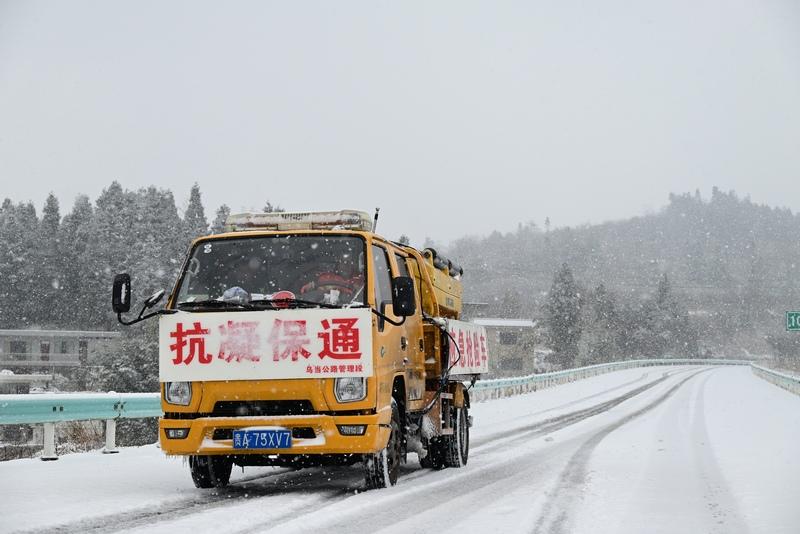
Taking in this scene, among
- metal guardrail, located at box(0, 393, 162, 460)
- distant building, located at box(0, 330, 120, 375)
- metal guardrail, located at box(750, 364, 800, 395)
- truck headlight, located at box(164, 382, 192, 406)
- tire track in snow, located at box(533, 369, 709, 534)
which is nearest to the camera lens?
tire track in snow, located at box(533, 369, 709, 534)

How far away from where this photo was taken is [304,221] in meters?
9.22

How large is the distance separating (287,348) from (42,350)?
61.9 m

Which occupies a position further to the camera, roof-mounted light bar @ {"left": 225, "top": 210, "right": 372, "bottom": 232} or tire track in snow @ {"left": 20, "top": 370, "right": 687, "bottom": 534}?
roof-mounted light bar @ {"left": 225, "top": 210, "right": 372, "bottom": 232}

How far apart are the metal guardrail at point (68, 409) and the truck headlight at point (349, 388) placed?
5034 millimetres

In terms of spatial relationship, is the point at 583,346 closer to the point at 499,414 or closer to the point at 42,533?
the point at 499,414

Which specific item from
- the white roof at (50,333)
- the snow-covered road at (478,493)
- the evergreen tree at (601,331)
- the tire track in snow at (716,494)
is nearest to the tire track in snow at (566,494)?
the snow-covered road at (478,493)

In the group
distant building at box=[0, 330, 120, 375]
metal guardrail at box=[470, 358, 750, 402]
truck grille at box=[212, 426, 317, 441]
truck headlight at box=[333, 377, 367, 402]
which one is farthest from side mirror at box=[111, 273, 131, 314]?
distant building at box=[0, 330, 120, 375]

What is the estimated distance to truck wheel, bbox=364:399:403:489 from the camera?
831 cm

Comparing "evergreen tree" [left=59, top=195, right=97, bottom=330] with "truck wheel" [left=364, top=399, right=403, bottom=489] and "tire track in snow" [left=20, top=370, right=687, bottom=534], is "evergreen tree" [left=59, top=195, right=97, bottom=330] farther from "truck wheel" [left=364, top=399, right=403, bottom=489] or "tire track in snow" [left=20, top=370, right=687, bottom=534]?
"truck wheel" [left=364, top=399, right=403, bottom=489]

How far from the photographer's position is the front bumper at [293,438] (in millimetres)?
7773

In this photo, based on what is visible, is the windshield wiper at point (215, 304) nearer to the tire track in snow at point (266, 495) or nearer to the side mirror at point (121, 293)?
the side mirror at point (121, 293)

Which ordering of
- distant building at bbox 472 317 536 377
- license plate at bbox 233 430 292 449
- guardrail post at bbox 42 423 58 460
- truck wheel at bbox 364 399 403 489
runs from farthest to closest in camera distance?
distant building at bbox 472 317 536 377
guardrail post at bbox 42 423 58 460
truck wheel at bbox 364 399 403 489
license plate at bbox 233 430 292 449

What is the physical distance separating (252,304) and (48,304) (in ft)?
252

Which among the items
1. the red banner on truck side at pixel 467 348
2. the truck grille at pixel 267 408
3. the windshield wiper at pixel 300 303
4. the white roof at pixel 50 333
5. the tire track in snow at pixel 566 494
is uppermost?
the white roof at pixel 50 333
